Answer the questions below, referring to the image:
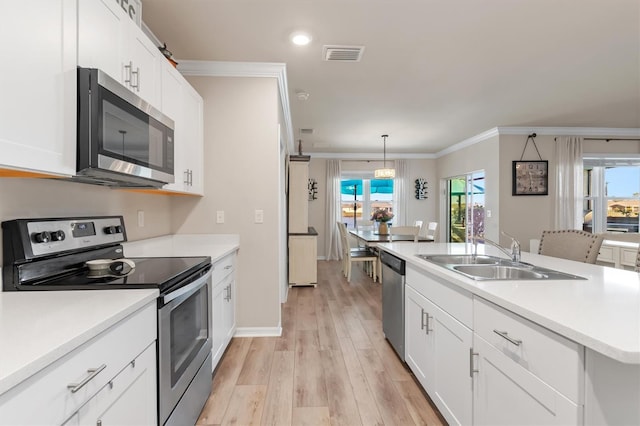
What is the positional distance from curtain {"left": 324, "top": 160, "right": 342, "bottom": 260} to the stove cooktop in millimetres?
5805

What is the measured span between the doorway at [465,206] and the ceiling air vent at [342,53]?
170 inches

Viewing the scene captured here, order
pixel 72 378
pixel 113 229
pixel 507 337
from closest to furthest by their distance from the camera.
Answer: pixel 72 378, pixel 507 337, pixel 113 229

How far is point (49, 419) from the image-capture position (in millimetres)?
727

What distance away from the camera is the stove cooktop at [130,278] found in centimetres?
123

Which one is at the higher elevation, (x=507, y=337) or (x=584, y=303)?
(x=584, y=303)

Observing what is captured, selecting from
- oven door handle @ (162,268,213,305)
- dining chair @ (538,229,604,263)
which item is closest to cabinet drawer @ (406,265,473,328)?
dining chair @ (538,229,604,263)

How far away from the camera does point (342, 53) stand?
2.71 metres

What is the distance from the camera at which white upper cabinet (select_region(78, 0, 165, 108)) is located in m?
1.34

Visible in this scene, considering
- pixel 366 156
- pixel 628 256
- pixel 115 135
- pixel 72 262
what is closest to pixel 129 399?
pixel 72 262

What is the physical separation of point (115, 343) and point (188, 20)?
2187mm

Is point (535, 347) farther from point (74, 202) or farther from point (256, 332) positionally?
point (256, 332)

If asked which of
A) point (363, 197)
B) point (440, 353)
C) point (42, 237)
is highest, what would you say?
point (363, 197)

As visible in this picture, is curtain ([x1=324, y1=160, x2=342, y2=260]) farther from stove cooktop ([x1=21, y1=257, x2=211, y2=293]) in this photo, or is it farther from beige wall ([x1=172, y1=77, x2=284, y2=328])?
stove cooktop ([x1=21, y1=257, x2=211, y2=293])

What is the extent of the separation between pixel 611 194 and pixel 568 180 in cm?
96
